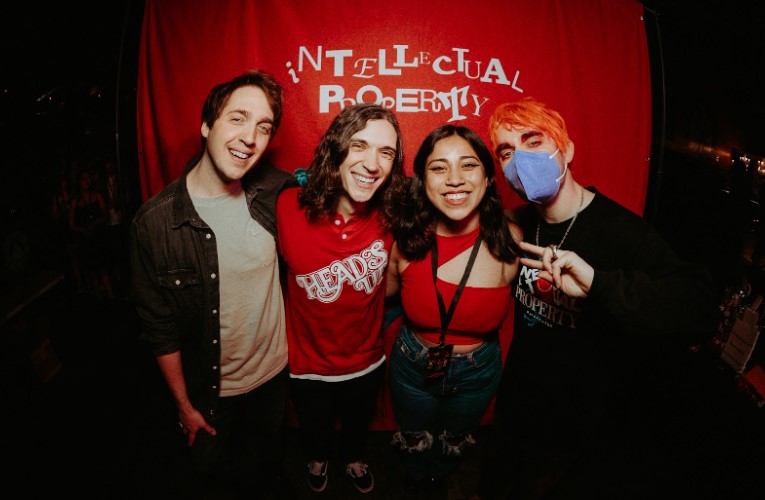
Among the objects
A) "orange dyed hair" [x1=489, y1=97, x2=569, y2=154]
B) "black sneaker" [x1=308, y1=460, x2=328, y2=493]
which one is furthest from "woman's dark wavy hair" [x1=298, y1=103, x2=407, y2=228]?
"black sneaker" [x1=308, y1=460, x2=328, y2=493]

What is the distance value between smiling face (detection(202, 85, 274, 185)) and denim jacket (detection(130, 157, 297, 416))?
204 mm

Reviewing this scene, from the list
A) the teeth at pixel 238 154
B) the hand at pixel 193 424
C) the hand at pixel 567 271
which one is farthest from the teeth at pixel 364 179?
the hand at pixel 193 424

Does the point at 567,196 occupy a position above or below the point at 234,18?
below

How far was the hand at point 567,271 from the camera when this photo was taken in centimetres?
129

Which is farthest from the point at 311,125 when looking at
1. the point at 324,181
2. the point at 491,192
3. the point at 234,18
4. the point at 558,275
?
the point at 558,275

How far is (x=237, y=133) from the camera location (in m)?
1.51

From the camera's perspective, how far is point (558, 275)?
133 centimetres

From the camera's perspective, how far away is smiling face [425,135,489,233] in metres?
1.64

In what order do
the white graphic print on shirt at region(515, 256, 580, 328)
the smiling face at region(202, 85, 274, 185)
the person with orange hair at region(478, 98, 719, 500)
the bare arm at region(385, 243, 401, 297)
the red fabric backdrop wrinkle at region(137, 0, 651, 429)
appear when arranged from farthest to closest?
the red fabric backdrop wrinkle at region(137, 0, 651, 429)
the bare arm at region(385, 243, 401, 297)
the white graphic print on shirt at region(515, 256, 580, 328)
the smiling face at region(202, 85, 274, 185)
the person with orange hair at region(478, 98, 719, 500)

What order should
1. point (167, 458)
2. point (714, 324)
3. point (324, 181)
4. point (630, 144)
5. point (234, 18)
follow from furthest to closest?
point (167, 458)
point (630, 144)
point (234, 18)
point (324, 181)
point (714, 324)

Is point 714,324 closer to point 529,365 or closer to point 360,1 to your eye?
point 529,365

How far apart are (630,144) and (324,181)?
1.81 metres

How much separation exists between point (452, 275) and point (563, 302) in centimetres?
49

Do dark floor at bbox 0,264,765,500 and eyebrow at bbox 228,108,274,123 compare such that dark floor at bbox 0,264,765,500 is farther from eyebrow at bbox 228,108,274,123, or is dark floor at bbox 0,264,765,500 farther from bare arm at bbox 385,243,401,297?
eyebrow at bbox 228,108,274,123
